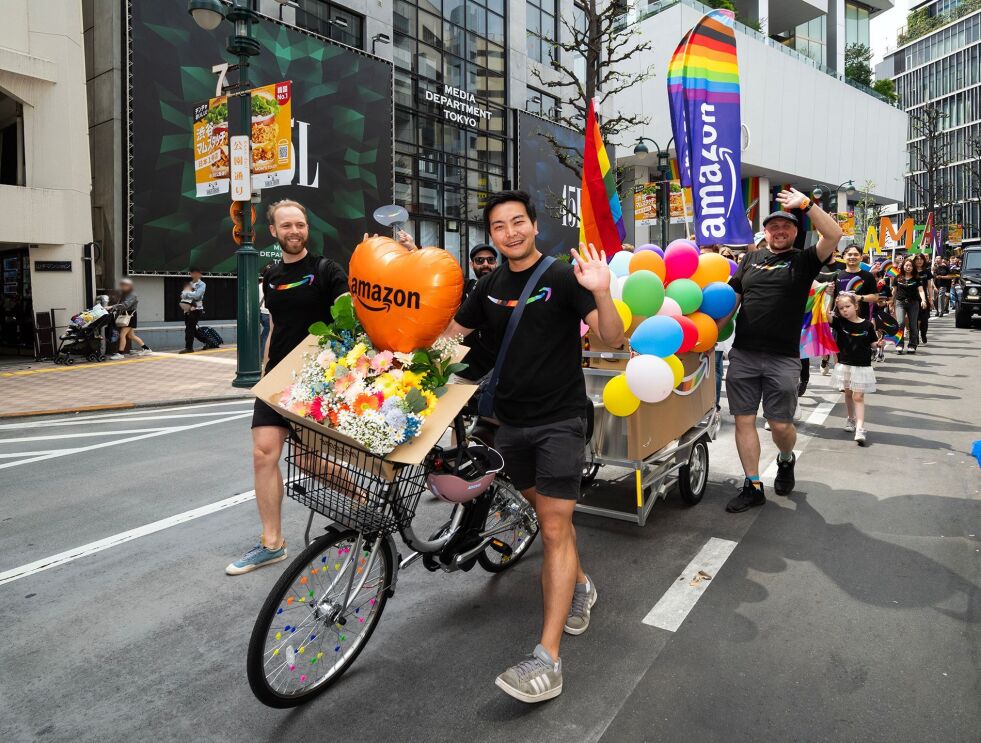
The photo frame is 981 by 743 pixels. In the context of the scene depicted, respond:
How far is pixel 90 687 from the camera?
2859 mm

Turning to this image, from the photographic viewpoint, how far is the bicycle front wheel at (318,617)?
8.49ft

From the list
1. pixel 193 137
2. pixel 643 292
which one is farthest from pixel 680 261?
pixel 193 137

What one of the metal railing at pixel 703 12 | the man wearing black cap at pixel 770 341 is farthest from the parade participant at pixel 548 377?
the metal railing at pixel 703 12

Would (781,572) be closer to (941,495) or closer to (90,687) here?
(941,495)

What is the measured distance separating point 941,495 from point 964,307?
22505 mm

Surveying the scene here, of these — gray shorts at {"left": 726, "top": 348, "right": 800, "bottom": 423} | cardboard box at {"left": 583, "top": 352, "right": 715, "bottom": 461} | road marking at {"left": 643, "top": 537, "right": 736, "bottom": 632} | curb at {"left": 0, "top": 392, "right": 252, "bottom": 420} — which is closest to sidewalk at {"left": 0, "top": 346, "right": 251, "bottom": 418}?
curb at {"left": 0, "top": 392, "right": 252, "bottom": 420}

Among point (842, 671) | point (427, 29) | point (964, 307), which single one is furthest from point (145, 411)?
point (964, 307)

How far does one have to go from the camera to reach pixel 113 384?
11.9 m

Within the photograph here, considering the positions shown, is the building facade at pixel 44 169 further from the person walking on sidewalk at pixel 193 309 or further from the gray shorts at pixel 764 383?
the gray shorts at pixel 764 383

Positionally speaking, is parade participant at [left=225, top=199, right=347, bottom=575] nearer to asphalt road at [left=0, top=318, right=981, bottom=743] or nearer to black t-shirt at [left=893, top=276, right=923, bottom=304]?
asphalt road at [left=0, top=318, right=981, bottom=743]

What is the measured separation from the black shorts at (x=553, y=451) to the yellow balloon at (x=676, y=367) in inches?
62.1

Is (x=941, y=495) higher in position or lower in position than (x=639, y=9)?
lower

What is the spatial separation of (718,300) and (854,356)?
3.45 meters

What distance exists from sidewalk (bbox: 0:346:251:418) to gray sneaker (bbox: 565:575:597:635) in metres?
8.17
